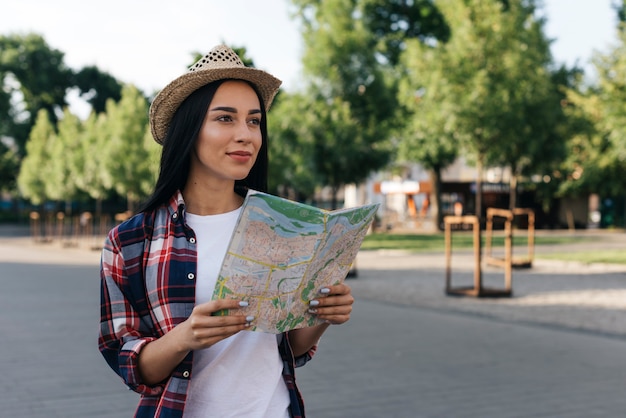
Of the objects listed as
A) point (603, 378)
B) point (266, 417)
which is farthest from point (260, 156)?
point (603, 378)

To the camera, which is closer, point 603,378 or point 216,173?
point 216,173

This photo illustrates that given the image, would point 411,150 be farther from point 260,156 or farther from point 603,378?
point 260,156

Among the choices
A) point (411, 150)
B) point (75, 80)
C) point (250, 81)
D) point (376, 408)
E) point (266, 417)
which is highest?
point (75, 80)

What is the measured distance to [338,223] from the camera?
1723 mm

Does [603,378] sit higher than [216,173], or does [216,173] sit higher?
[216,173]

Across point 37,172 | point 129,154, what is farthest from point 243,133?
point 37,172

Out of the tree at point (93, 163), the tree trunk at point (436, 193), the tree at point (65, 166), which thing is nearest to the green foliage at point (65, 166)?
the tree at point (65, 166)

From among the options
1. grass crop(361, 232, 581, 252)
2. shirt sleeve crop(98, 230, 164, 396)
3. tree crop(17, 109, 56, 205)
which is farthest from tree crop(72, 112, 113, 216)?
shirt sleeve crop(98, 230, 164, 396)

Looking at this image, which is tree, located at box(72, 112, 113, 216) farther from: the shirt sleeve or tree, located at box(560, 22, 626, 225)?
the shirt sleeve

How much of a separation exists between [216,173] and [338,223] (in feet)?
1.47

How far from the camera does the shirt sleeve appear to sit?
186 centimetres

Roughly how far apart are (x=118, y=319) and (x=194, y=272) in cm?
22

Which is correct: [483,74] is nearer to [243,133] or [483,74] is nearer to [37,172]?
[243,133]

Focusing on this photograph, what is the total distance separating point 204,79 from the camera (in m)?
1.97
